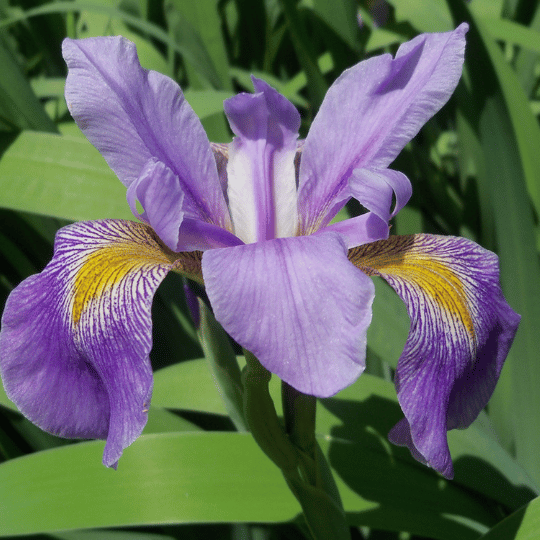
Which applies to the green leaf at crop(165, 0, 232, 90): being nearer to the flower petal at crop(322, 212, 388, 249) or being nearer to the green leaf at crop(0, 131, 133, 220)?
the green leaf at crop(0, 131, 133, 220)

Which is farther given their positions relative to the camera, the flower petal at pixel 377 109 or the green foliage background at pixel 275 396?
the green foliage background at pixel 275 396

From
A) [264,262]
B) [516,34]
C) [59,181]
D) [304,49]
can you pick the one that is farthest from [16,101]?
[516,34]

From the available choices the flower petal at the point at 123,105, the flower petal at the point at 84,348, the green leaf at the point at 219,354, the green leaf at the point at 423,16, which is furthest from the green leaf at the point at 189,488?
the green leaf at the point at 423,16

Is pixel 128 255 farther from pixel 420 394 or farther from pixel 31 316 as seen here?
pixel 420 394

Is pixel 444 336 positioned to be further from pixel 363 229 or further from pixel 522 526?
pixel 522 526

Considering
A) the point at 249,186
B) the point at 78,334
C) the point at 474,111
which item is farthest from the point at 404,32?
the point at 78,334

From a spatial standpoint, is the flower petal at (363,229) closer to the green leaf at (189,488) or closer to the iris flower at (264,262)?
the iris flower at (264,262)

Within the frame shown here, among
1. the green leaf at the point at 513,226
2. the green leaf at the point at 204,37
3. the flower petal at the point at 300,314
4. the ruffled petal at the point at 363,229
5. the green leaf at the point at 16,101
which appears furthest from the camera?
the green leaf at the point at 204,37

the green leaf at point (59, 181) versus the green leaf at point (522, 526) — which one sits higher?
the green leaf at point (59, 181)
